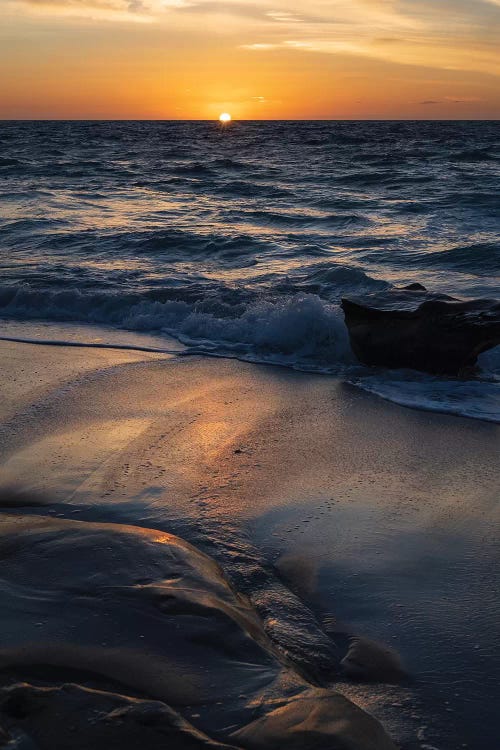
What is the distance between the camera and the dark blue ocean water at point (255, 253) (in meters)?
6.82

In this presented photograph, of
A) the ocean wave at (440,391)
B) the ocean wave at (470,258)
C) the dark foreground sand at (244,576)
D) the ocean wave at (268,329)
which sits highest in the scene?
the ocean wave at (470,258)

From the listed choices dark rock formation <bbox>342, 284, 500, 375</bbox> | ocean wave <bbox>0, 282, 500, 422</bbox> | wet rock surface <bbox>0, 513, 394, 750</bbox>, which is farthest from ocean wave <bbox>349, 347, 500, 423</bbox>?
wet rock surface <bbox>0, 513, 394, 750</bbox>

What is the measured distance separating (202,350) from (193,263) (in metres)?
4.35

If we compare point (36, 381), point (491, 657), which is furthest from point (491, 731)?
point (36, 381)

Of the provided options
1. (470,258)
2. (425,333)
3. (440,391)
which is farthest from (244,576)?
(470,258)

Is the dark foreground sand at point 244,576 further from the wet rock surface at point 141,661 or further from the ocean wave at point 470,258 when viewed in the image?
the ocean wave at point 470,258

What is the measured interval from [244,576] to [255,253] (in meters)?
8.86

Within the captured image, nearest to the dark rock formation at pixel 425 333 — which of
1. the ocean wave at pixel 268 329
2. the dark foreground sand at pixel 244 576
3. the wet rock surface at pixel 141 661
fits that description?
the ocean wave at pixel 268 329

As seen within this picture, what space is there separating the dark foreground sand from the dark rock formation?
98 centimetres

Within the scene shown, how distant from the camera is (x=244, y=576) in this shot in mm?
2934

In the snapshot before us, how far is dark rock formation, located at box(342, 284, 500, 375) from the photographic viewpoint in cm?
568

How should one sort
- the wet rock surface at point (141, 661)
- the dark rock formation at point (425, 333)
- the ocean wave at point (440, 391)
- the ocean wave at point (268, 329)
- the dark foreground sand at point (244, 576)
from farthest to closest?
the dark rock formation at point (425, 333), the ocean wave at point (268, 329), the ocean wave at point (440, 391), the dark foreground sand at point (244, 576), the wet rock surface at point (141, 661)

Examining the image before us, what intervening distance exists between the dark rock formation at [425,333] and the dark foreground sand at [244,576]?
98cm

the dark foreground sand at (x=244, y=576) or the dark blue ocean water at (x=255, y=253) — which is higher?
the dark blue ocean water at (x=255, y=253)
